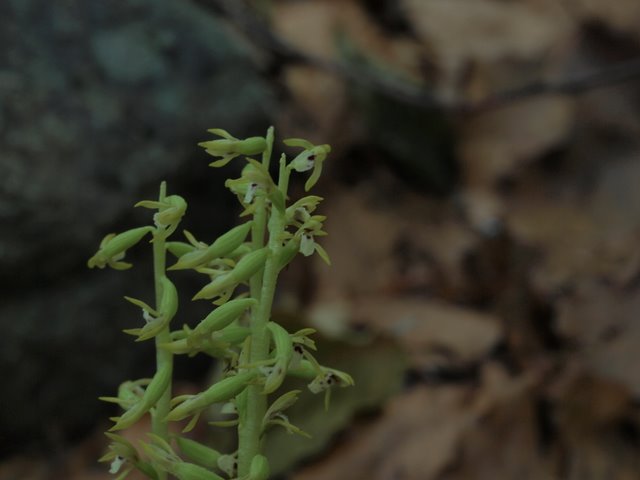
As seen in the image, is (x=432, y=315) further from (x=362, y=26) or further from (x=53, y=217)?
(x=362, y=26)

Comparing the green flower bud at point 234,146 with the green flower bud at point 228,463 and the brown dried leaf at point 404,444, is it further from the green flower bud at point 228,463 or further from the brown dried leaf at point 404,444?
the brown dried leaf at point 404,444

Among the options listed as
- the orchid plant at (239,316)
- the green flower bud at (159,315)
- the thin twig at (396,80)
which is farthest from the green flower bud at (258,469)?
the thin twig at (396,80)

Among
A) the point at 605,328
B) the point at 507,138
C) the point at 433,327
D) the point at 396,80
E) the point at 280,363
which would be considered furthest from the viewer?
the point at 507,138

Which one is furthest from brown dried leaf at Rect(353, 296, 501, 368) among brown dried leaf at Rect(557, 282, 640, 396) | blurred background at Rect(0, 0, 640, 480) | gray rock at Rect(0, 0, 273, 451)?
gray rock at Rect(0, 0, 273, 451)

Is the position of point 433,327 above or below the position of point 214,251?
below

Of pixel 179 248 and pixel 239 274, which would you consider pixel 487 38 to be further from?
pixel 239 274

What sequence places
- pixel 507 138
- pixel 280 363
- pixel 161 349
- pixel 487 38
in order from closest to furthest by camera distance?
1. pixel 280 363
2. pixel 161 349
3. pixel 507 138
4. pixel 487 38

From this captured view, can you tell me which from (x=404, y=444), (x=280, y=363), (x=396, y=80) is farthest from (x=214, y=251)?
(x=396, y=80)
